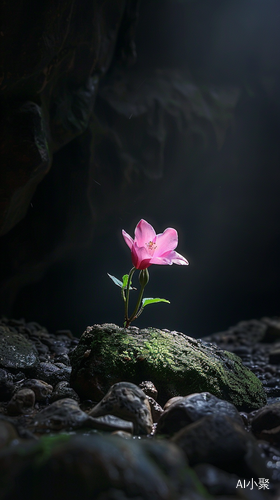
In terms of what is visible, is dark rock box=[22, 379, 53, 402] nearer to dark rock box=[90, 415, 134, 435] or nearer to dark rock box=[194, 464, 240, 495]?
dark rock box=[90, 415, 134, 435]

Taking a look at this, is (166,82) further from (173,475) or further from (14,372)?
(173,475)

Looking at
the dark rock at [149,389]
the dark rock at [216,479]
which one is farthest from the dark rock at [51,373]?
the dark rock at [216,479]

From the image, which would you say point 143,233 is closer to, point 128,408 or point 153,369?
point 153,369

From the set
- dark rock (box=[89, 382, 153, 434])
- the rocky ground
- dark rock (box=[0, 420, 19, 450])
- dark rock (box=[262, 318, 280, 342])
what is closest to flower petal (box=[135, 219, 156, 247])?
the rocky ground

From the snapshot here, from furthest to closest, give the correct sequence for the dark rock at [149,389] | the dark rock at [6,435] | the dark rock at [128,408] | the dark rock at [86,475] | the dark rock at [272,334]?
the dark rock at [272,334] → the dark rock at [149,389] → the dark rock at [128,408] → the dark rock at [6,435] → the dark rock at [86,475]

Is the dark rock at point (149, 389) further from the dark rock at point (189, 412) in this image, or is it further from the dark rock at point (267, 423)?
the dark rock at point (267, 423)
